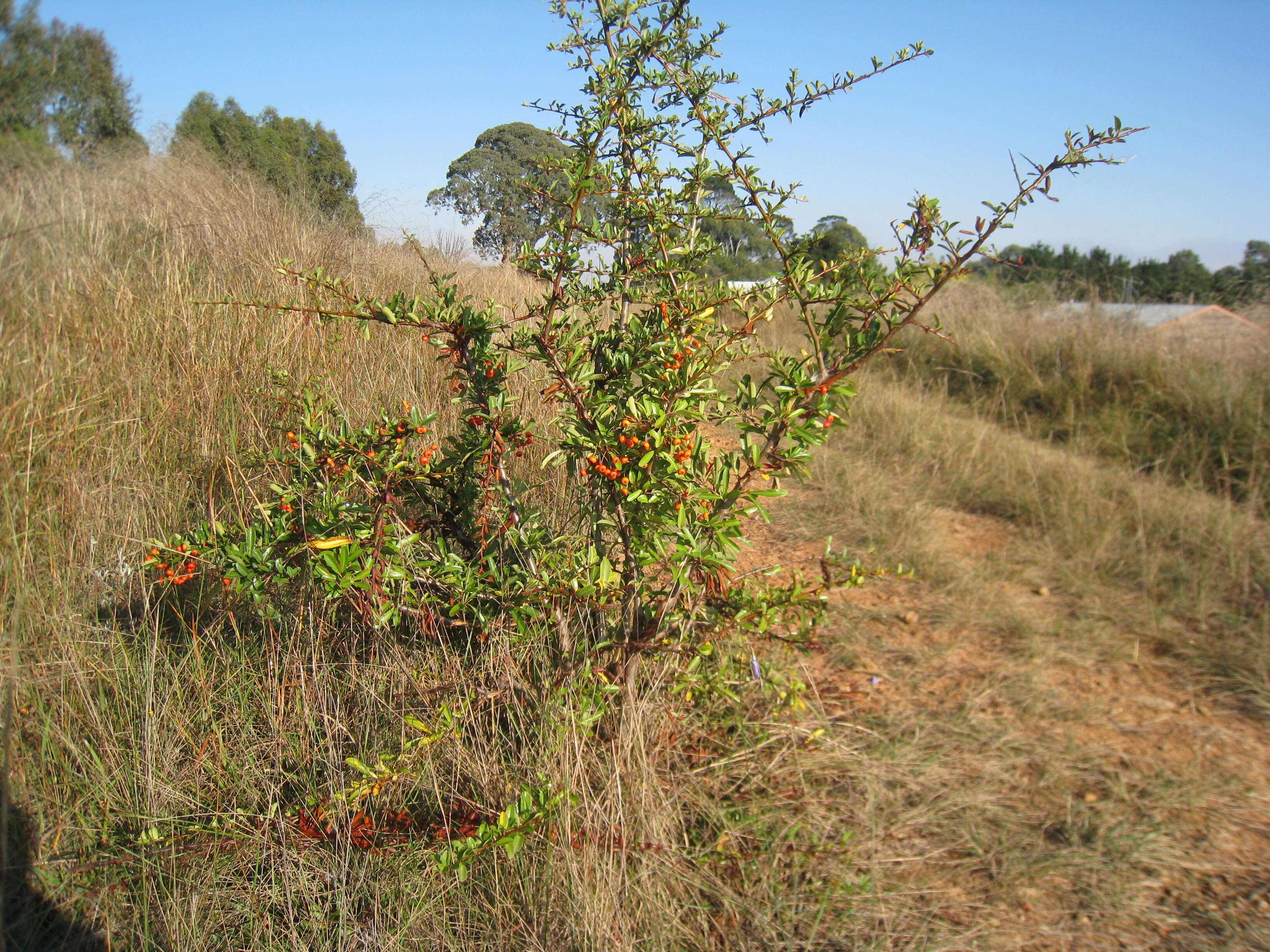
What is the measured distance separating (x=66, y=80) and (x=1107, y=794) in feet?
42.7

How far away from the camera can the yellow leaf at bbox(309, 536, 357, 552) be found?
149 cm

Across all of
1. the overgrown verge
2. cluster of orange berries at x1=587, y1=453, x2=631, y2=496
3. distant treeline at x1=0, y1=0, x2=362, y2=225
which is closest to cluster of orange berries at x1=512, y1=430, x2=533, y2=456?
the overgrown verge

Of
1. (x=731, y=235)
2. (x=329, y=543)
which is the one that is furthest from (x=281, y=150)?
(x=329, y=543)

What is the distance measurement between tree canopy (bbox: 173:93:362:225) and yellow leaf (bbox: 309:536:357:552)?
470 cm

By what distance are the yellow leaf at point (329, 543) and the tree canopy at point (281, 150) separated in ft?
15.4

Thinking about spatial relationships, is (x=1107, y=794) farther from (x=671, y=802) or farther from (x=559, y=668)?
(x=559, y=668)

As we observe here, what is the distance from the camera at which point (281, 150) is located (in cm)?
731

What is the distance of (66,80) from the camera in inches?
380

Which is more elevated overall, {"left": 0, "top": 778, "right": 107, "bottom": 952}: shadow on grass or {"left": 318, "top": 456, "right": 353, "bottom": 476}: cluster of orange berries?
{"left": 318, "top": 456, "right": 353, "bottom": 476}: cluster of orange berries

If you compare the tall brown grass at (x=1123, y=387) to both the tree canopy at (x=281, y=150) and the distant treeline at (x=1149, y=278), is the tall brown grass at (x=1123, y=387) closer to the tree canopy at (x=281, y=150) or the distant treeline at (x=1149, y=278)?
the distant treeline at (x=1149, y=278)

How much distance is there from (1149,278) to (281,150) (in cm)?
881

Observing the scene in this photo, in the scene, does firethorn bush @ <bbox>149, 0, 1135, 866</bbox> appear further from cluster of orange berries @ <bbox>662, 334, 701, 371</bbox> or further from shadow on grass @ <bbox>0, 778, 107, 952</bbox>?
shadow on grass @ <bbox>0, 778, 107, 952</bbox>

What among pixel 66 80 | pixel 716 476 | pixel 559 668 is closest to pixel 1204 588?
pixel 716 476

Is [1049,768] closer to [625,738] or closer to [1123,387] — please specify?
[625,738]
